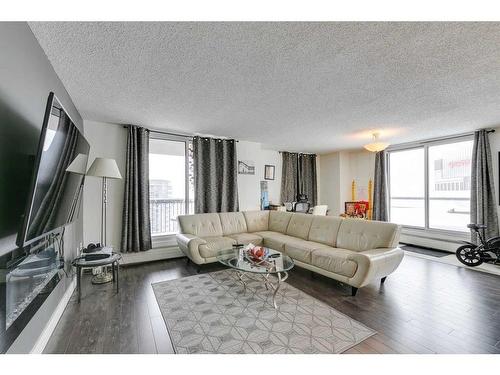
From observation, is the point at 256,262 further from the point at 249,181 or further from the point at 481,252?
the point at 481,252

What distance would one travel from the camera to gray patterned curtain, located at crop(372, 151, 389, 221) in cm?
580

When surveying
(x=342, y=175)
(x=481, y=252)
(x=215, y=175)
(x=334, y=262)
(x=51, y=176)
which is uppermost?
(x=342, y=175)

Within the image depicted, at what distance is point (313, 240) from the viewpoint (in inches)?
150

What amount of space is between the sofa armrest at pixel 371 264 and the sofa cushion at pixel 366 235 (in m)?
0.20

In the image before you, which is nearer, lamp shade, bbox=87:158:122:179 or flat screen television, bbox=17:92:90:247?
flat screen television, bbox=17:92:90:247

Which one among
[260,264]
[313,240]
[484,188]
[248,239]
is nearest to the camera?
[260,264]

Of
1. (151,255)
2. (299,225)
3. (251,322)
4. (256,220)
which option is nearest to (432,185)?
(299,225)

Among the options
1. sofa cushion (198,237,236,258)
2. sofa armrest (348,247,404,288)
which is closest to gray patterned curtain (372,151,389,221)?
sofa armrest (348,247,404,288)

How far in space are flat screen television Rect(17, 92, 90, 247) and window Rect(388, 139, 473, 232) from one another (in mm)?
6432

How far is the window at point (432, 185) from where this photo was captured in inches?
187

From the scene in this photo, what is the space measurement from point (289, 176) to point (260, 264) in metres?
4.21

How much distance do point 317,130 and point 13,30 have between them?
400cm

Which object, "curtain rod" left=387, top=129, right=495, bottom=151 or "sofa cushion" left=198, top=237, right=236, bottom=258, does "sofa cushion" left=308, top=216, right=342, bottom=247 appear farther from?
"curtain rod" left=387, top=129, right=495, bottom=151
